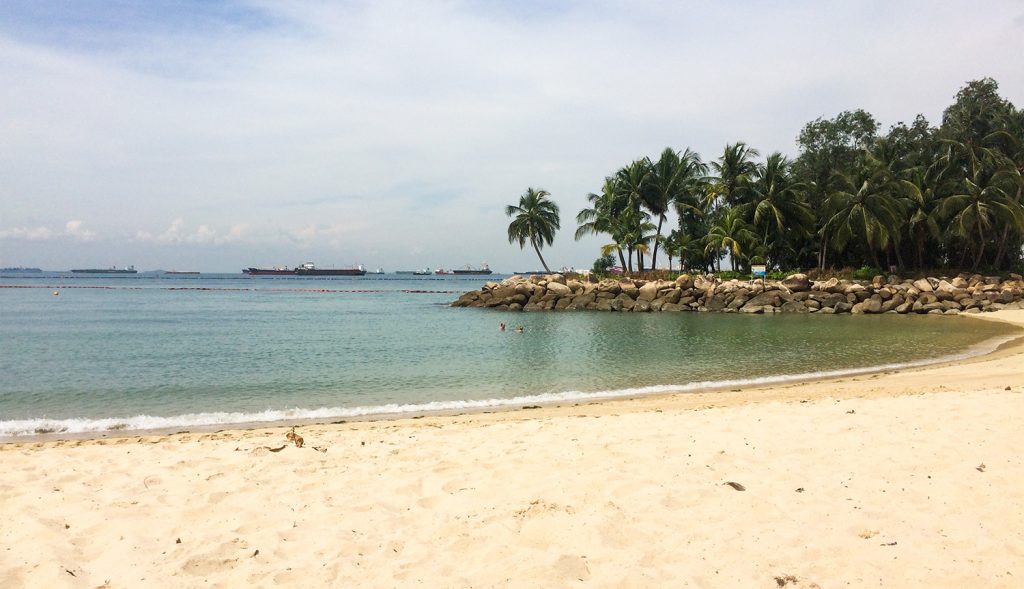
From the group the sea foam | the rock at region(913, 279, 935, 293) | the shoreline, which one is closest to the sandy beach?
the shoreline

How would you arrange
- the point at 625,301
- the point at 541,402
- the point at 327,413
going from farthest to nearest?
the point at 625,301
the point at 541,402
the point at 327,413

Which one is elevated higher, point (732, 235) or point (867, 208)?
point (867, 208)

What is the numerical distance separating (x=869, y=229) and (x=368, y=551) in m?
43.6

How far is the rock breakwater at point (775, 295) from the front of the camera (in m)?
35.0

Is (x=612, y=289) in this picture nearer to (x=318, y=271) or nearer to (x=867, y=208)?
(x=867, y=208)

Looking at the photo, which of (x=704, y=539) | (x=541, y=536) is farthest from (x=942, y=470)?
(x=541, y=536)

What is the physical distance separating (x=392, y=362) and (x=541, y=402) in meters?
7.00

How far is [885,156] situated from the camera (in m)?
43.1

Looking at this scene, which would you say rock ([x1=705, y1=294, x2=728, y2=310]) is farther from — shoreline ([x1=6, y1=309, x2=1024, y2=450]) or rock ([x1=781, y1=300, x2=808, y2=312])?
shoreline ([x1=6, y1=309, x2=1024, y2=450])

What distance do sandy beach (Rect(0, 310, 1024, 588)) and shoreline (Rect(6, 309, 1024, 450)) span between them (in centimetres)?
113

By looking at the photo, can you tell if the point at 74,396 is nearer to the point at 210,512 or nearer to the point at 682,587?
the point at 210,512

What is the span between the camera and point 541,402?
11695 mm

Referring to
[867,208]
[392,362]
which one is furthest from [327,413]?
[867,208]

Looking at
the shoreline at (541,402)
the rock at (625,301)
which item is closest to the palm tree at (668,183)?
the rock at (625,301)
